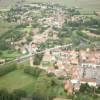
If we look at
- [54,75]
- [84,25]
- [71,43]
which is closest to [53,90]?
[54,75]

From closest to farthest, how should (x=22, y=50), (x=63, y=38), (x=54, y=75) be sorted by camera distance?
(x=54, y=75) → (x=22, y=50) → (x=63, y=38)

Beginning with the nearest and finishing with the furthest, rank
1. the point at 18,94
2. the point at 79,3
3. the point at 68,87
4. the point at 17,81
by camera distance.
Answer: the point at 18,94, the point at 68,87, the point at 17,81, the point at 79,3

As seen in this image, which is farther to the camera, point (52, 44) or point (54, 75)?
point (52, 44)

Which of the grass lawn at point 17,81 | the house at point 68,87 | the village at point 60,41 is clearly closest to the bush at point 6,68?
the grass lawn at point 17,81

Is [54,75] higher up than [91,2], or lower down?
lower down

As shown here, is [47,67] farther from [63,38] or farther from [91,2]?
[91,2]

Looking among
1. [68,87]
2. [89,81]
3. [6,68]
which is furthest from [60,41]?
[68,87]

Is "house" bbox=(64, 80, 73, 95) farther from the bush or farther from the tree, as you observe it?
the bush

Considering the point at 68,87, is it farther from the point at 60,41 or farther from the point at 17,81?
the point at 60,41

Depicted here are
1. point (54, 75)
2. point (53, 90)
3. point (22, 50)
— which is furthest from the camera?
Answer: point (22, 50)
